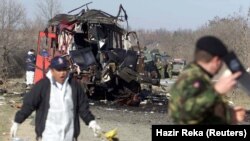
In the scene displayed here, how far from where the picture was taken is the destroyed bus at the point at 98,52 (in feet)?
62.7

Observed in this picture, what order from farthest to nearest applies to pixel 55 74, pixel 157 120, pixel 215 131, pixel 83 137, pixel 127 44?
pixel 127 44 → pixel 157 120 → pixel 83 137 → pixel 55 74 → pixel 215 131

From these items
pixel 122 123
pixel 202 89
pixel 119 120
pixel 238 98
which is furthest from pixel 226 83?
pixel 238 98

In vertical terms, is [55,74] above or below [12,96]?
above

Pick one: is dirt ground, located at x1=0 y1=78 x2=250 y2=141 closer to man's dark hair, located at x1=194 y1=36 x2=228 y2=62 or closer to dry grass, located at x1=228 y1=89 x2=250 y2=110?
dry grass, located at x1=228 y1=89 x2=250 y2=110

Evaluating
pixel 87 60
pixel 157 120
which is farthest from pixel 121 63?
pixel 157 120

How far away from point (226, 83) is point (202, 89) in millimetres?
186

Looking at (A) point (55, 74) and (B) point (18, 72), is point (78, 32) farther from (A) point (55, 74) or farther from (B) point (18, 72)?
(B) point (18, 72)

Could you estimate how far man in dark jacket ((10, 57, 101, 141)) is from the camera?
6520 mm

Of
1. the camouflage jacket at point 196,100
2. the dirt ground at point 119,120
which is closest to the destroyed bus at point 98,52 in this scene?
the dirt ground at point 119,120

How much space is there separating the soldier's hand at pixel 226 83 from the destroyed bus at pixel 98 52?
1476 centimetres

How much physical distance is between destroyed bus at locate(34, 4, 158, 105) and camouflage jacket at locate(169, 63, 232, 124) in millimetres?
14675

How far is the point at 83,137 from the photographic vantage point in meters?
12.2

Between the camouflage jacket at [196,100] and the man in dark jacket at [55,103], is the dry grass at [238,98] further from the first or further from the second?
the camouflage jacket at [196,100]

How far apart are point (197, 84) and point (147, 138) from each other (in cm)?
841
